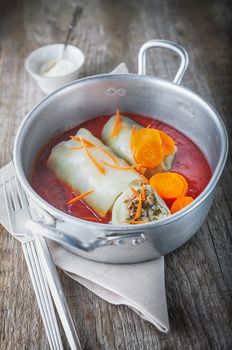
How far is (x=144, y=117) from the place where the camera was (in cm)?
216

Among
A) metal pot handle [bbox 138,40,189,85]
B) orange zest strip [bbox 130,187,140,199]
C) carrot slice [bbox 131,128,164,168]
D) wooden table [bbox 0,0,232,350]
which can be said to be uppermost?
metal pot handle [bbox 138,40,189,85]

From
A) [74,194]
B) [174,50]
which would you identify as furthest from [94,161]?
[174,50]

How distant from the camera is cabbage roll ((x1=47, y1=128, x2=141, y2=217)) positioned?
1.77m

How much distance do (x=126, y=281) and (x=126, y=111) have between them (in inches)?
35.5

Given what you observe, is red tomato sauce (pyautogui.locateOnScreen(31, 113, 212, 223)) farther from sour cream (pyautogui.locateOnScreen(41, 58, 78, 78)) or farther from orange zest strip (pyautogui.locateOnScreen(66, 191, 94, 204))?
sour cream (pyautogui.locateOnScreen(41, 58, 78, 78))

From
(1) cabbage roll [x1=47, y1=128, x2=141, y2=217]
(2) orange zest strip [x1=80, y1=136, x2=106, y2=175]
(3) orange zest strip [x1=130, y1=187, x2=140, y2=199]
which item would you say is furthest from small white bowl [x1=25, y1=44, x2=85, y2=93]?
(3) orange zest strip [x1=130, y1=187, x2=140, y2=199]

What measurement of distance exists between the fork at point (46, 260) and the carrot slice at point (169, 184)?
0.48 meters

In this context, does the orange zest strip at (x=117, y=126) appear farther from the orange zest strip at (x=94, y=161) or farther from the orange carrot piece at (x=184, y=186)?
the orange carrot piece at (x=184, y=186)

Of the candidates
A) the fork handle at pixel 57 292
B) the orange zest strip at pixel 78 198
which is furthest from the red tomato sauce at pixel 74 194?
the fork handle at pixel 57 292

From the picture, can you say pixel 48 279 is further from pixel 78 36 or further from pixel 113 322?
pixel 78 36

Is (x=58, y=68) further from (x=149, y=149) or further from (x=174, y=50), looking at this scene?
(x=149, y=149)

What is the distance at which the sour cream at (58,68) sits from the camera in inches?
93.3

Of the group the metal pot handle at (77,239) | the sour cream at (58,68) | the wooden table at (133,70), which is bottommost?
the wooden table at (133,70)

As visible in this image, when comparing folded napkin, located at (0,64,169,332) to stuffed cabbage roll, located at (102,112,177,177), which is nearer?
folded napkin, located at (0,64,169,332)
